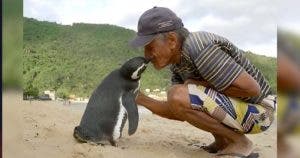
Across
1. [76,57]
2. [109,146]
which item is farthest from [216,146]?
[76,57]

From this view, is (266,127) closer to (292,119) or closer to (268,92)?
(268,92)

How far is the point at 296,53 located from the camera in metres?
0.84

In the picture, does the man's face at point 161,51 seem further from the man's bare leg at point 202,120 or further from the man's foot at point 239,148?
the man's foot at point 239,148

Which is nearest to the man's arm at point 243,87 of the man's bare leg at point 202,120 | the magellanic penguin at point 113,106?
the man's bare leg at point 202,120

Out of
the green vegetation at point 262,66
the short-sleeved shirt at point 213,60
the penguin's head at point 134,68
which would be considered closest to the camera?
the short-sleeved shirt at point 213,60

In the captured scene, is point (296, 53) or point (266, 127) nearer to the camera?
point (296, 53)

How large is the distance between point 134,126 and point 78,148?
267 millimetres

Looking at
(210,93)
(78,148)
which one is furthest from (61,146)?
(210,93)

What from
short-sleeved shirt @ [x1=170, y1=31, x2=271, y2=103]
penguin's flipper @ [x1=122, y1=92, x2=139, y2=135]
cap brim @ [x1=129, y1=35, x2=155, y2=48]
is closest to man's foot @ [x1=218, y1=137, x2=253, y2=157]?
short-sleeved shirt @ [x1=170, y1=31, x2=271, y2=103]

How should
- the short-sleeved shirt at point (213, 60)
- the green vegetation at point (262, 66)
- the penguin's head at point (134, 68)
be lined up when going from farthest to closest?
the penguin's head at point (134, 68) → the green vegetation at point (262, 66) → the short-sleeved shirt at point (213, 60)

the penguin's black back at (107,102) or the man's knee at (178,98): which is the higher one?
the man's knee at (178,98)

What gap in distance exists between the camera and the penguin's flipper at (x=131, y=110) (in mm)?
1828

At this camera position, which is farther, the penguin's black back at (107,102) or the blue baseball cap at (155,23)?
the penguin's black back at (107,102)

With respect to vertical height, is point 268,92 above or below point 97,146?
above
